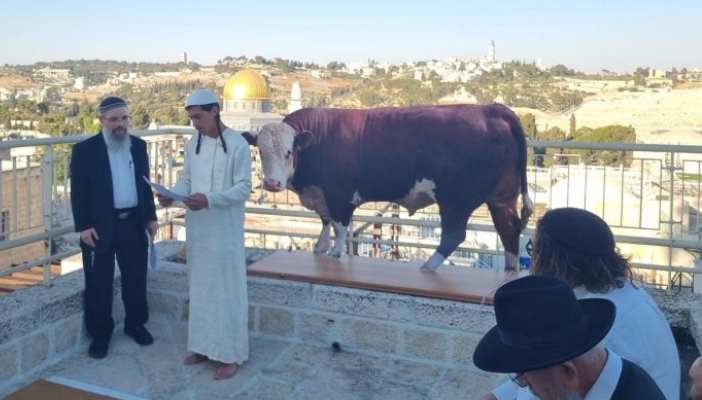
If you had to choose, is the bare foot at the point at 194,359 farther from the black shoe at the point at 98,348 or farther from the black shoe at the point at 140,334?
the black shoe at the point at 98,348

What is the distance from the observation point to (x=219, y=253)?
13.3ft

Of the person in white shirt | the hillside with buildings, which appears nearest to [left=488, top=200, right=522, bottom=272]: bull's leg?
the person in white shirt

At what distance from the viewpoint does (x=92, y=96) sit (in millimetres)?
87625

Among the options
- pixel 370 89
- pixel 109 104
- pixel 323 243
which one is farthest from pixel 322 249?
pixel 370 89

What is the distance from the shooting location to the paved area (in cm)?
393

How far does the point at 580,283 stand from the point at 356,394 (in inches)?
84.4

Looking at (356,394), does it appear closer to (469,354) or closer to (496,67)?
(469,354)

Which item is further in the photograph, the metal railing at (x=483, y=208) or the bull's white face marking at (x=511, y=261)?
the bull's white face marking at (x=511, y=261)

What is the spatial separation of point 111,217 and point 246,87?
42.6m

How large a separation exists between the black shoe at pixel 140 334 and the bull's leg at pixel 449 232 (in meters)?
1.87

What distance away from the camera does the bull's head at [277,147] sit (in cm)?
478

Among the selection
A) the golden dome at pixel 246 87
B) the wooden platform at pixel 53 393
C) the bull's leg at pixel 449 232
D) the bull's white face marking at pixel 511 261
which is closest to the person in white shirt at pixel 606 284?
the wooden platform at pixel 53 393

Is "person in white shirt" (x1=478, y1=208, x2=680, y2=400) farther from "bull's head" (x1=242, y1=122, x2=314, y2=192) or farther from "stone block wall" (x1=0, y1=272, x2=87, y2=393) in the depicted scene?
"stone block wall" (x1=0, y1=272, x2=87, y2=393)

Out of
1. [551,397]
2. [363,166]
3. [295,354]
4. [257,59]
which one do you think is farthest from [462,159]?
[257,59]
